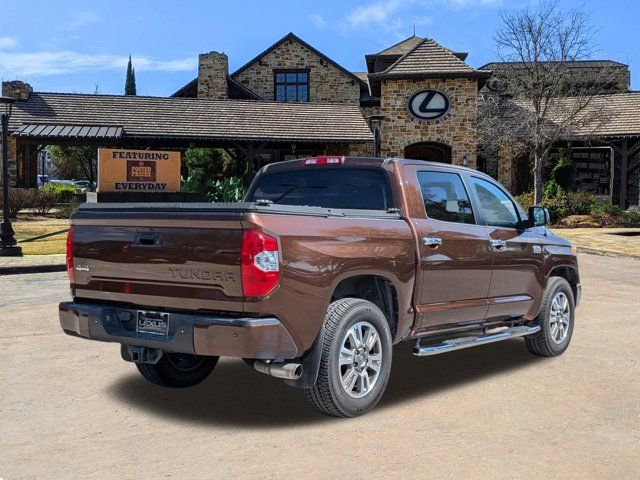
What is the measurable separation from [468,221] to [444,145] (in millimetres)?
27811

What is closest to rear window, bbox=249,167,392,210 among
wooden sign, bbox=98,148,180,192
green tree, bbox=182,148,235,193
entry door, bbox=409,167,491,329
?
entry door, bbox=409,167,491,329

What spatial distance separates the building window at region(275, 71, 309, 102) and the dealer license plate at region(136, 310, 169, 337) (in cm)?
3617

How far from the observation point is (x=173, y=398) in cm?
517

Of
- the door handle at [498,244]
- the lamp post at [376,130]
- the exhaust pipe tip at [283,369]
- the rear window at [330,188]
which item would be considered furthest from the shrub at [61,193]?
the exhaust pipe tip at [283,369]

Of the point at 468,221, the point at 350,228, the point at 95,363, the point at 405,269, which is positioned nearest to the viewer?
the point at 350,228

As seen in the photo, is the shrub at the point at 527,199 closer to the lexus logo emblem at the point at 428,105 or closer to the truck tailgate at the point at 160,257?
the lexus logo emblem at the point at 428,105

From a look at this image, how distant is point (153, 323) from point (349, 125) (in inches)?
1125

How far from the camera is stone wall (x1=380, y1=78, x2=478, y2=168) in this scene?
1251 inches

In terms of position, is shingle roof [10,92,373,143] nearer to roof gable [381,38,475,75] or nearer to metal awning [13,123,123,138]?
metal awning [13,123,123,138]

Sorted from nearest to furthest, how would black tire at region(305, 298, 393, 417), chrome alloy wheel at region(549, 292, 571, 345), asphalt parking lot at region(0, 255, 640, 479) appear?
asphalt parking lot at region(0, 255, 640, 479), black tire at region(305, 298, 393, 417), chrome alloy wheel at region(549, 292, 571, 345)

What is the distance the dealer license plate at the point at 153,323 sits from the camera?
14.7ft

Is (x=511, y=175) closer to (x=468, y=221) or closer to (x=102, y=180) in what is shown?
(x=102, y=180)

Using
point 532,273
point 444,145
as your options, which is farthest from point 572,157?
point 532,273

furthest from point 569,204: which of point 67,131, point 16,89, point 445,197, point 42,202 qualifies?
point 16,89
